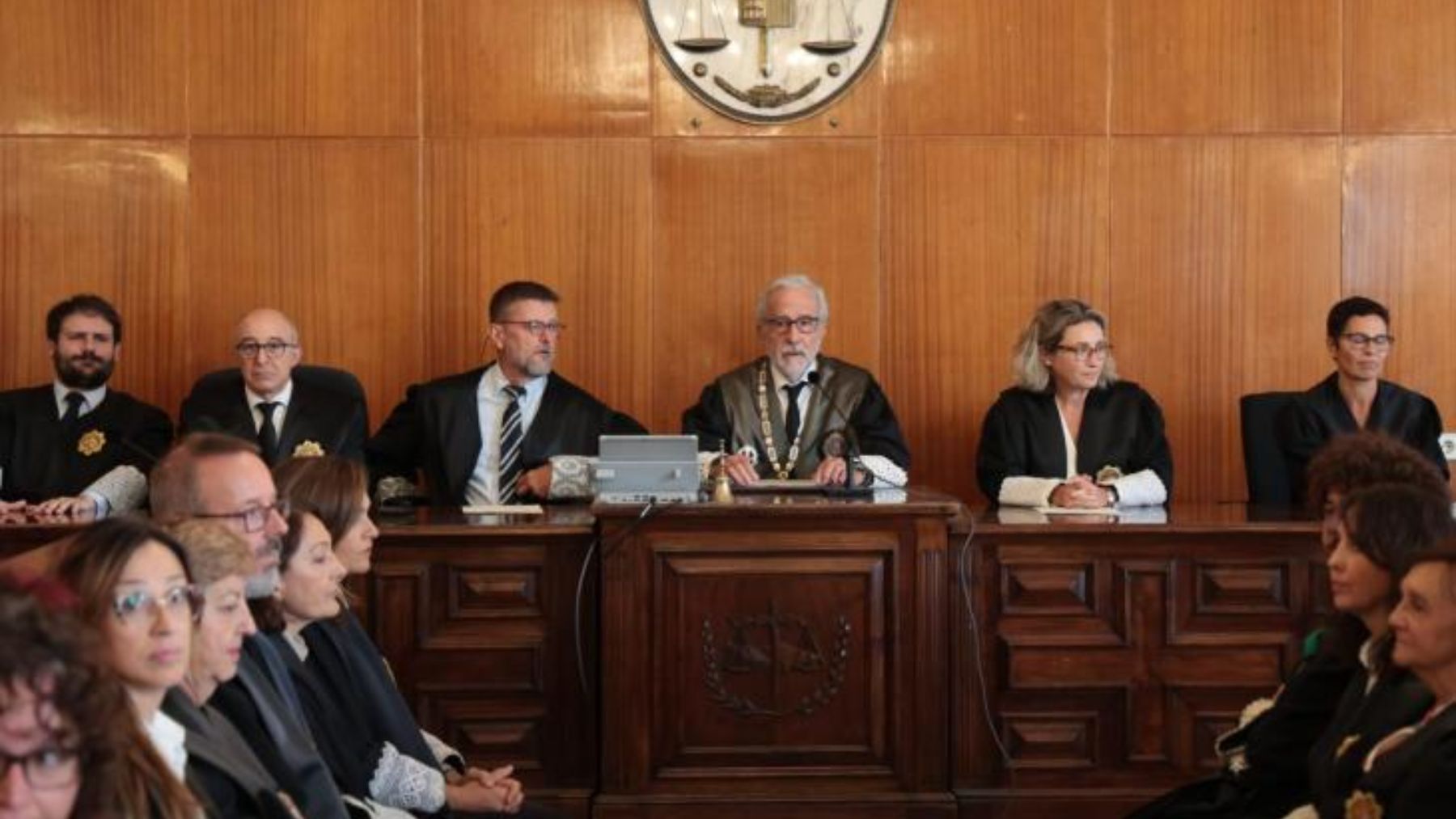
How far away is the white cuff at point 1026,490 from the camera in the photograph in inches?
225

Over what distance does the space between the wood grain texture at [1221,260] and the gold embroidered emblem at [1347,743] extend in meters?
3.61

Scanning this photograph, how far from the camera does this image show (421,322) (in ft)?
22.4

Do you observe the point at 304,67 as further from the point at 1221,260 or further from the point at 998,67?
the point at 1221,260

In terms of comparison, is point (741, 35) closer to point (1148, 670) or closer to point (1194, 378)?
point (1194, 378)

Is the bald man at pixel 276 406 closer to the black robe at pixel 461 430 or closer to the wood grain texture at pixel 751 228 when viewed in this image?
the black robe at pixel 461 430

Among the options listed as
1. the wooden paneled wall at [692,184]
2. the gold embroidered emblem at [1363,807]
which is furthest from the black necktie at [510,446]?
the gold embroidered emblem at [1363,807]

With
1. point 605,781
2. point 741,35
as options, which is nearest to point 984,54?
point 741,35

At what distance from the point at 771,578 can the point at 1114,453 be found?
1.54 metres

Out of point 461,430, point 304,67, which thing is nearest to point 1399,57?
point 461,430

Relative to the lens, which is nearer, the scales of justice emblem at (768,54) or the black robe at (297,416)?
the black robe at (297,416)

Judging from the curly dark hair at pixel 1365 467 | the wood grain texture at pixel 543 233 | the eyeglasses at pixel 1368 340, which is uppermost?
the wood grain texture at pixel 543 233

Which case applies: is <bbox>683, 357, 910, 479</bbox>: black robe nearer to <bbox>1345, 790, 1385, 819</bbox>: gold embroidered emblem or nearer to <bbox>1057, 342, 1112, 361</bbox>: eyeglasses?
<bbox>1057, 342, 1112, 361</bbox>: eyeglasses

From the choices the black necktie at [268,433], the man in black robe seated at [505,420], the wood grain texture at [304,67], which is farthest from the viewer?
the wood grain texture at [304,67]

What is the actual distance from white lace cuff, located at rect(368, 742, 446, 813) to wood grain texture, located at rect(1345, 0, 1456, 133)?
449cm
